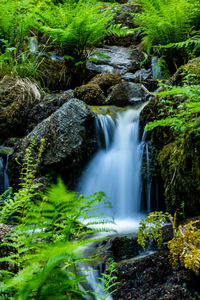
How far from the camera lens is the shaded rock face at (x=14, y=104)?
587 centimetres

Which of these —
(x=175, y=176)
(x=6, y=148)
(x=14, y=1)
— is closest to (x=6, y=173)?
(x=6, y=148)

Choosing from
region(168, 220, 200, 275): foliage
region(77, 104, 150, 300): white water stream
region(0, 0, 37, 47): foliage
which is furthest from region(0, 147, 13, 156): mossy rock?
region(168, 220, 200, 275): foliage

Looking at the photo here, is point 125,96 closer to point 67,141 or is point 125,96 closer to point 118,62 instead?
point 67,141

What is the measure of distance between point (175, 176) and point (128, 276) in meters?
1.30

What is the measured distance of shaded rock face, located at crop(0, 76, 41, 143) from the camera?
5867 millimetres

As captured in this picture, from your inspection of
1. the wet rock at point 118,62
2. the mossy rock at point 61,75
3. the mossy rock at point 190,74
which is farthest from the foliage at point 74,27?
the mossy rock at point 190,74

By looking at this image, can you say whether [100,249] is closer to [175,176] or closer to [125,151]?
[175,176]

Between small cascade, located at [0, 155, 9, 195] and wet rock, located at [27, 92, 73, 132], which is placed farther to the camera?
wet rock, located at [27, 92, 73, 132]

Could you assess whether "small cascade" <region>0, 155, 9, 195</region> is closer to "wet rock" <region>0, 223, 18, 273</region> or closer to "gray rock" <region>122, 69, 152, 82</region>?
"wet rock" <region>0, 223, 18, 273</region>

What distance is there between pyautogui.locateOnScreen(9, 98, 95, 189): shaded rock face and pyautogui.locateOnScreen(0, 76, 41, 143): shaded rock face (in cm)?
129

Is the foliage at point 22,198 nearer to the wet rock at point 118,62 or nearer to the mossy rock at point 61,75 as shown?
the mossy rock at point 61,75

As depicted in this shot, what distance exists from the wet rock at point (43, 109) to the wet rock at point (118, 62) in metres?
2.63

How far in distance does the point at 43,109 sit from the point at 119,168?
244 cm

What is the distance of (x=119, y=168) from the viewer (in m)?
4.45
